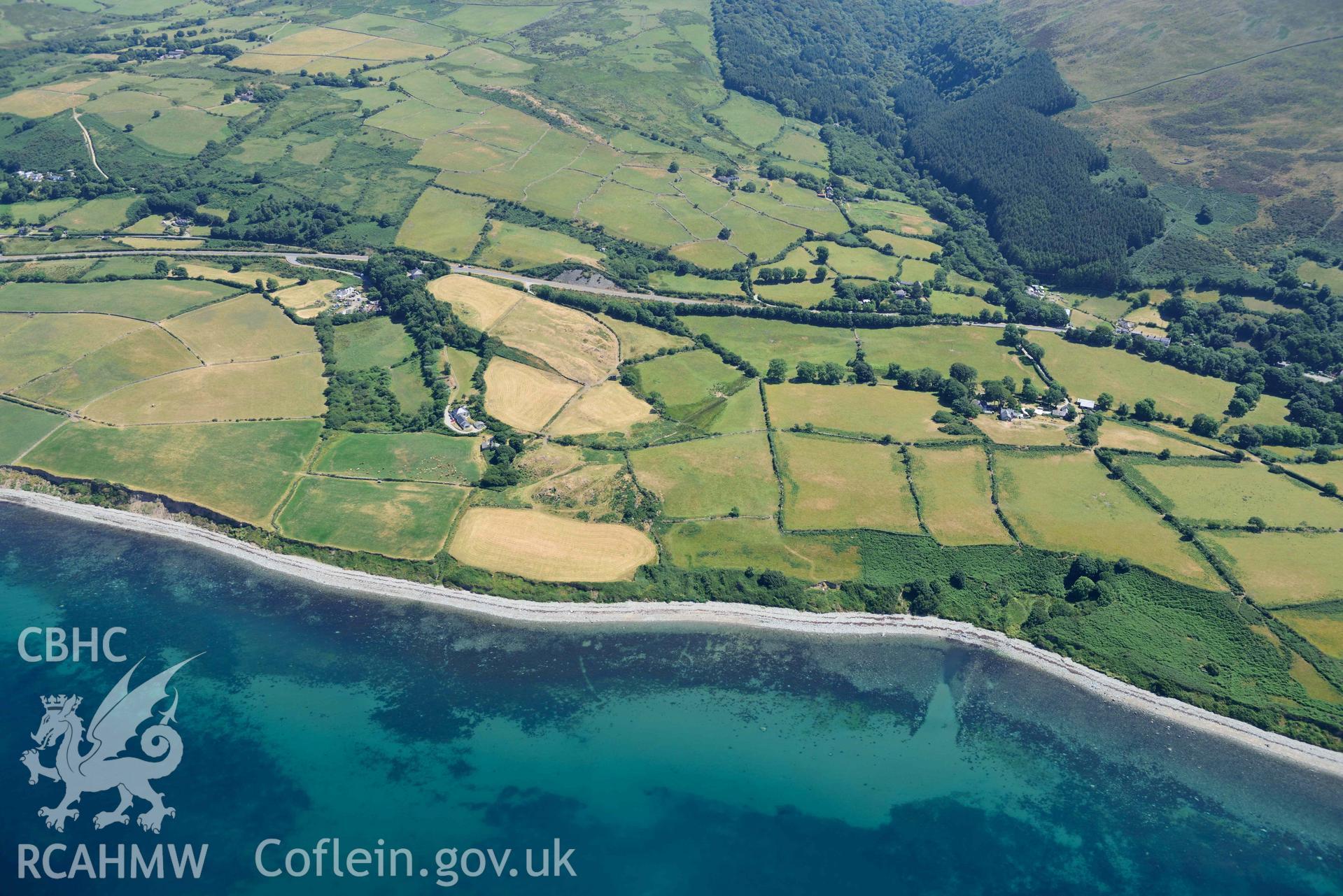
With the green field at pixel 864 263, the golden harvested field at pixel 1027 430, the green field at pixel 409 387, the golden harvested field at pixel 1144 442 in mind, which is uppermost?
the golden harvested field at pixel 1144 442

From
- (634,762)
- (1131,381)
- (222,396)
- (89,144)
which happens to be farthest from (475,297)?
(89,144)

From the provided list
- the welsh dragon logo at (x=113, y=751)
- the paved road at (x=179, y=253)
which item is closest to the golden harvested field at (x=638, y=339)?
the paved road at (x=179, y=253)

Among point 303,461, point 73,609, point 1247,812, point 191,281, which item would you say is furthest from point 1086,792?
point 191,281

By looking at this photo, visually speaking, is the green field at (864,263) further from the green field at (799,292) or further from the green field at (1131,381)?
the green field at (1131,381)

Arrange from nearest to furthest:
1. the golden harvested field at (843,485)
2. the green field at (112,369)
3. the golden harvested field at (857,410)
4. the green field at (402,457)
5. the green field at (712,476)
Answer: the golden harvested field at (843,485)
the green field at (712,476)
the green field at (402,457)
the golden harvested field at (857,410)
the green field at (112,369)

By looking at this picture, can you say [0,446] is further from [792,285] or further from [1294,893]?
[1294,893]

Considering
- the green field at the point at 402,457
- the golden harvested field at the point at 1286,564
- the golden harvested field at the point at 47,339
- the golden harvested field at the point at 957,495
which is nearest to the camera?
the golden harvested field at the point at 1286,564

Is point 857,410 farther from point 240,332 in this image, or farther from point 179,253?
point 179,253
